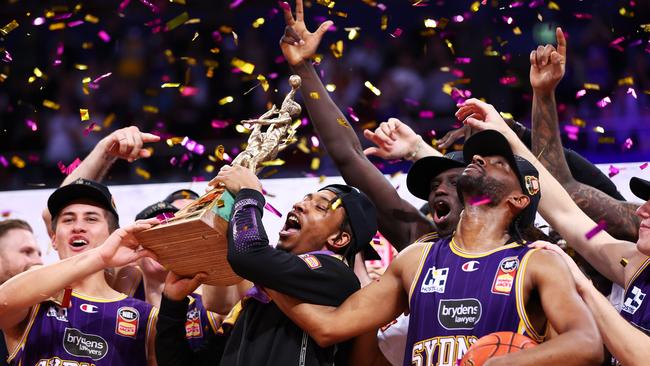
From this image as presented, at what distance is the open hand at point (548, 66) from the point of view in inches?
156

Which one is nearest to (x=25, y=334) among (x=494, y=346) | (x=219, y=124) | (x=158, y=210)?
(x=158, y=210)

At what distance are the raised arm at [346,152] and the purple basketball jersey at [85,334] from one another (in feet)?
3.43

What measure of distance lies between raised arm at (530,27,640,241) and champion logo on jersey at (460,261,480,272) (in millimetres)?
1076

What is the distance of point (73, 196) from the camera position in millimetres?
4059

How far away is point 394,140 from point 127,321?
1.43m

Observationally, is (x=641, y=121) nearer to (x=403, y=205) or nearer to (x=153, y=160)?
(x=403, y=205)

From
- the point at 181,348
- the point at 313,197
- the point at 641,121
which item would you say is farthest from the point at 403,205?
the point at 641,121

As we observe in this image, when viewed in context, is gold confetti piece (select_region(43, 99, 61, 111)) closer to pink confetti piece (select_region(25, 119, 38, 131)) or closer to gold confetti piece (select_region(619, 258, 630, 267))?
pink confetti piece (select_region(25, 119, 38, 131))

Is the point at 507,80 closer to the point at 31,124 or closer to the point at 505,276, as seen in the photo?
the point at 31,124

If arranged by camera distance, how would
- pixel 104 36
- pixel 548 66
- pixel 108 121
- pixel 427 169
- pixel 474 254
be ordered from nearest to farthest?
pixel 474 254 → pixel 427 169 → pixel 548 66 → pixel 108 121 → pixel 104 36

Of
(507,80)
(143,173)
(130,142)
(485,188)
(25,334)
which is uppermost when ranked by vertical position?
(485,188)

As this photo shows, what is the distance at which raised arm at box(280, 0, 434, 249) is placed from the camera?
403 centimetres

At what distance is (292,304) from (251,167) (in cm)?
59

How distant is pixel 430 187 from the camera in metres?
3.89
